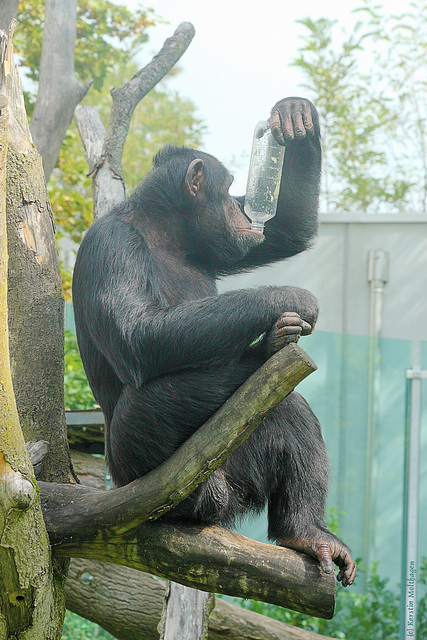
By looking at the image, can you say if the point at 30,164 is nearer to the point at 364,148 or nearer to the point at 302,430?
the point at 302,430

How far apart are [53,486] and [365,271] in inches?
205

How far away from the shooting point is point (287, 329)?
228 cm

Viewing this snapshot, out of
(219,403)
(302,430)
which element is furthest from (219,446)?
(302,430)

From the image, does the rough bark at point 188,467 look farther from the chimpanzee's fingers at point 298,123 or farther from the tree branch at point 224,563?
the chimpanzee's fingers at point 298,123

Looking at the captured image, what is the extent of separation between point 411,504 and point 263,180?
3535mm

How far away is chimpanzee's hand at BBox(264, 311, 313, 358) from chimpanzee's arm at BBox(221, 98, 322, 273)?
1.12m

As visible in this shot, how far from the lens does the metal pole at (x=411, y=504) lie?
17.8 ft

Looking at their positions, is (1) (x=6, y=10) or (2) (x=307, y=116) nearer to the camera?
(2) (x=307, y=116)

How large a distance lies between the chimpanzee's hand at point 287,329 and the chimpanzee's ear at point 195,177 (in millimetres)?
947

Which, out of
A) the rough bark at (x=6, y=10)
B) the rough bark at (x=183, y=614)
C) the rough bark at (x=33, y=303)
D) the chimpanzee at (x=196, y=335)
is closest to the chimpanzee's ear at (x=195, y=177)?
the chimpanzee at (x=196, y=335)

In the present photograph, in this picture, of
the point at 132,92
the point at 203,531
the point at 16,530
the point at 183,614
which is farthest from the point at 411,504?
the point at 16,530

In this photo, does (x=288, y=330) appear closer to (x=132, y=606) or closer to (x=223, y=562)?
(x=223, y=562)

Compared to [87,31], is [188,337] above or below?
below

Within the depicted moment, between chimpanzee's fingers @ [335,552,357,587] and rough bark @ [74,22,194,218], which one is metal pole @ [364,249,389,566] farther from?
chimpanzee's fingers @ [335,552,357,587]
